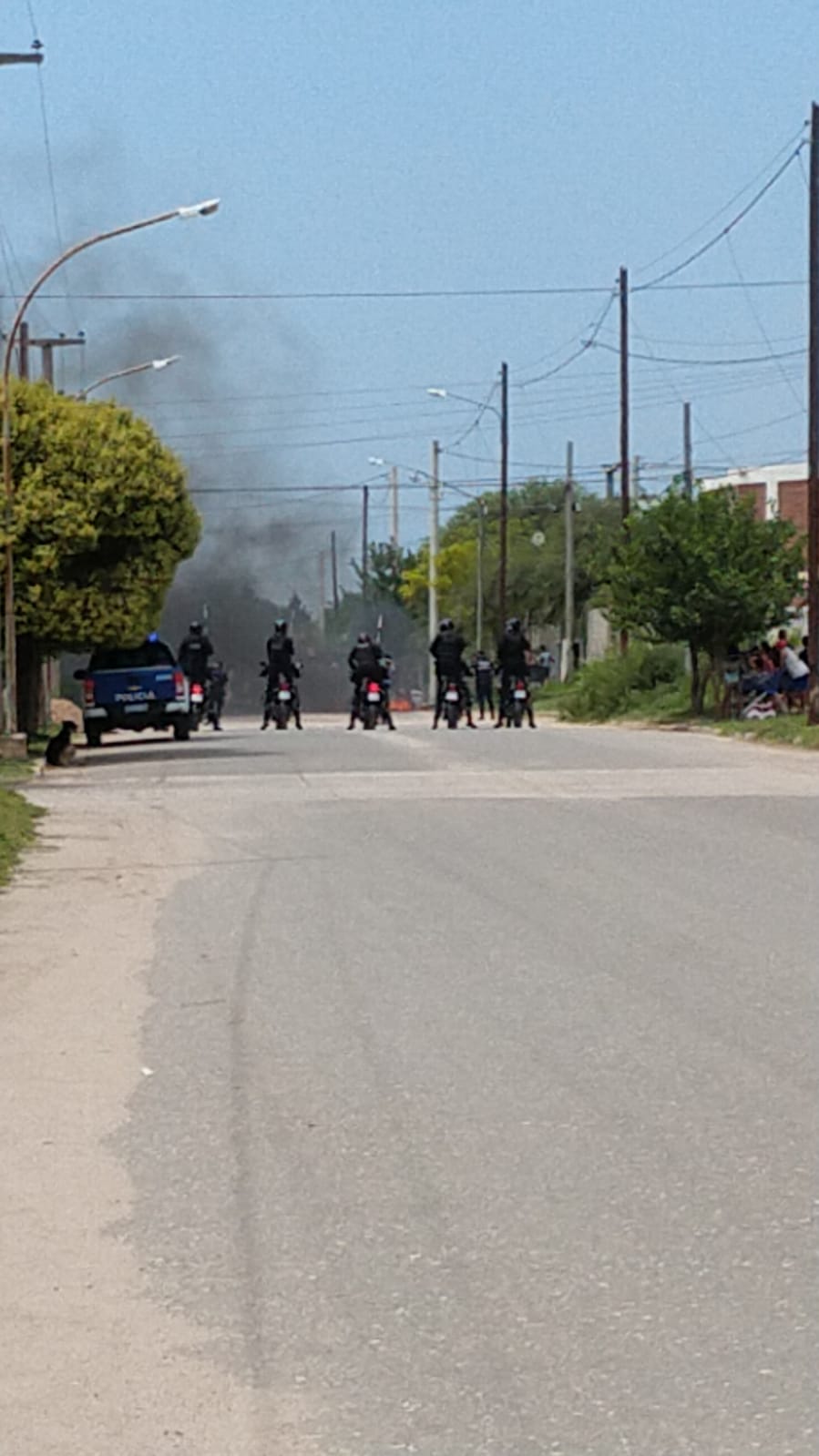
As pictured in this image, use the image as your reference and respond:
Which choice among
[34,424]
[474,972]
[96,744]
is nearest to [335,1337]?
[474,972]

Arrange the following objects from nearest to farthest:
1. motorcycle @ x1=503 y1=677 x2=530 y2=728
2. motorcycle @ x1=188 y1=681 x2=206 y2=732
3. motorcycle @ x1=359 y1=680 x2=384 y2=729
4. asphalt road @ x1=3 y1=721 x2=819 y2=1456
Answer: asphalt road @ x1=3 y1=721 x2=819 y2=1456 < motorcycle @ x1=359 y1=680 x2=384 y2=729 < motorcycle @ x1=503 y1=677 x2=530 y2=728 < motorcycle @ x1=188 y1=681 x2=206 y2=732

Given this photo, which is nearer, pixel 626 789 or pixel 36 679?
pixel 626 789

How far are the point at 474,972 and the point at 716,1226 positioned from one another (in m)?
5.07

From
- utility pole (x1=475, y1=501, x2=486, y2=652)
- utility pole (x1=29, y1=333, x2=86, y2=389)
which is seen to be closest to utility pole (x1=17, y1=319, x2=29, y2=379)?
utility pole (x1=29, y1=333, x2=86, y2=389)

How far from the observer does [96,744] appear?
135ft

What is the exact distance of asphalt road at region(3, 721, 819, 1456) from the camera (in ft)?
18.5

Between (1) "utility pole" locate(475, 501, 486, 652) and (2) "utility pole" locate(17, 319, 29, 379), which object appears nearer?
(2) "utility pole" locate(17, 319, 29, 379)

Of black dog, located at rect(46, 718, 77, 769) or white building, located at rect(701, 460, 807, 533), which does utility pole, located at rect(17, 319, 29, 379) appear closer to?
black dog, located at rect(46, 718, 77, 769)

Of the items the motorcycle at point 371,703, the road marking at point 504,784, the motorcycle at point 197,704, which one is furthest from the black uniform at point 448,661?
the road marking at point 504,784

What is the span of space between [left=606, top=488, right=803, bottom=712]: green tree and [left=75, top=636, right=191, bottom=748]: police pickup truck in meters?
7.79

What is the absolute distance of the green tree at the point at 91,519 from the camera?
33781 millimetres

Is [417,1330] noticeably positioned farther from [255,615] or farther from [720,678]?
[255,615]

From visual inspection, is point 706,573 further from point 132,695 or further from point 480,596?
point 480,596

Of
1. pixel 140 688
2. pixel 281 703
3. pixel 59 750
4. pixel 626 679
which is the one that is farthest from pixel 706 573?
pixel 59 750
